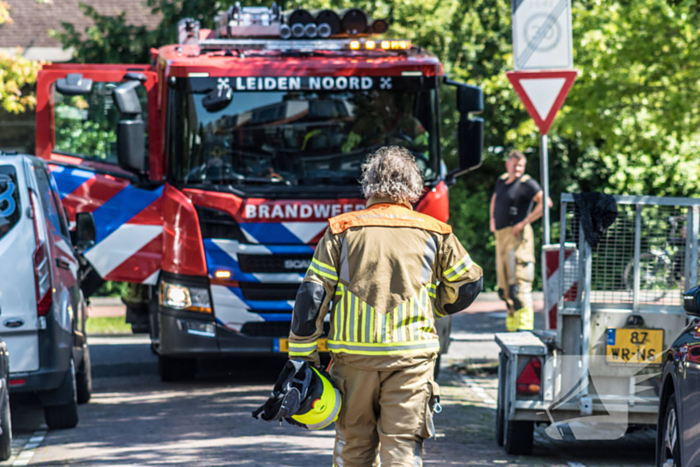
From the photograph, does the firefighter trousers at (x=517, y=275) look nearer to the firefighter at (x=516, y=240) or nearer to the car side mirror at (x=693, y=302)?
the firefighter at (x=516, y=240)

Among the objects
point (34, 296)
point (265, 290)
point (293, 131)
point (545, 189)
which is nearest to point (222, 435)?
point (265, 290)

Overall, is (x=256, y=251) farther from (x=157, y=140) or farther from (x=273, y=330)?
(x=157, y=140)

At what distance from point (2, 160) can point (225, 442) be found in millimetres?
2616

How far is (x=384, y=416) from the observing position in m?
4.00

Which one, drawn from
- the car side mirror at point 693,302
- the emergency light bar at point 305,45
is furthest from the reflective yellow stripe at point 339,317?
the emergency light bar at point 305,45

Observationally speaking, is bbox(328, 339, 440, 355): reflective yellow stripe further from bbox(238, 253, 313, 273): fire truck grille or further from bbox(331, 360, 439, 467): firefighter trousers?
bbox(238, 253, 313, 273): fire truck grille

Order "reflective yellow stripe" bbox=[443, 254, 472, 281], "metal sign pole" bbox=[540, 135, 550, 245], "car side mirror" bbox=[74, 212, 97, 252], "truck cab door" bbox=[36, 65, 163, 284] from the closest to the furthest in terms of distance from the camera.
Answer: "reflective yellow stripe" bbox=[443, 254, 472, 281], "metal sign pole" bbox=[540, 135, 550, 245], "car side mirror" bbox=[74, 212, 97, 252], "truck cab door" bbox=[36, 65, 163, 284]

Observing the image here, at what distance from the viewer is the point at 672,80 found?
10898 millimetres

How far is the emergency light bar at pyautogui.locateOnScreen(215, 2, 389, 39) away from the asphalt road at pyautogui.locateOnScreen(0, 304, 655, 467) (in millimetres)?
3390

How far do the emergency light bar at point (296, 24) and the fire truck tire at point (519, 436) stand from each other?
4.33 metres

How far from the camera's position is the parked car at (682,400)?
13.6ft

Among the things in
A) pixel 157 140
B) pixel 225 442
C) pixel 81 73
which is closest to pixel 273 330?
pixel 225 442

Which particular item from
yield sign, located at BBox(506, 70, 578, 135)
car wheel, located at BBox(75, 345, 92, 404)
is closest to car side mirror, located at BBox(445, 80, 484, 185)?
yield sign, located at BBox(506, 70, 578, 135)

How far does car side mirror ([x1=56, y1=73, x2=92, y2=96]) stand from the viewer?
27.8 ft
